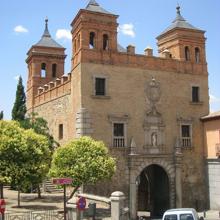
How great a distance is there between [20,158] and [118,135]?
798cm

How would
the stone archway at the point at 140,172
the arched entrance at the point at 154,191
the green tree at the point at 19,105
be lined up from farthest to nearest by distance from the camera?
the green tree at the point at 19,105
the arched entrance at the point at 154,191
the stone archway at the point at 140,172

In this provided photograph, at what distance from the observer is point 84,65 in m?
26.3

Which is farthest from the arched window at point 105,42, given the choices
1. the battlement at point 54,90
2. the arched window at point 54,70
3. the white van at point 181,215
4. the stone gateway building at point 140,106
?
the white van at point 181,215

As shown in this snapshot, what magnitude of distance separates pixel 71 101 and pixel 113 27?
20.3ft

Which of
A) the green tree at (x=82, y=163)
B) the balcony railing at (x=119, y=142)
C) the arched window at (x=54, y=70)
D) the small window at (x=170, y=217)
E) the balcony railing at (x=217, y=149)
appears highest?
the arched window at (x=54, y=70)

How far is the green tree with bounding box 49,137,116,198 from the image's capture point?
2161cm

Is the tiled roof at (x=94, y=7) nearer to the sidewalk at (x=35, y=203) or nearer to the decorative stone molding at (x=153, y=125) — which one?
the decorative stone molding at (x=153, y=125)

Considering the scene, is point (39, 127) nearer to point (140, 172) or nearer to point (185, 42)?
point (140, 172)

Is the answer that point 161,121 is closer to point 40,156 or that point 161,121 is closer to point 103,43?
point 103,43

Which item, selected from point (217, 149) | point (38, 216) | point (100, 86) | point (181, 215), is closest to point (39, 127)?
point (100, 86)

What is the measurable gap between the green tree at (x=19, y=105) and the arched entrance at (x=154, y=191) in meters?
13.7

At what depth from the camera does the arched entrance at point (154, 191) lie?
28.9 m

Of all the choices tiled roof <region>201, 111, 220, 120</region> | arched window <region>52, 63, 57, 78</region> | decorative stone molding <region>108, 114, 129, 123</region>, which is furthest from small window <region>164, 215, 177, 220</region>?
arched window <region>52, 63, 57, 78</region>

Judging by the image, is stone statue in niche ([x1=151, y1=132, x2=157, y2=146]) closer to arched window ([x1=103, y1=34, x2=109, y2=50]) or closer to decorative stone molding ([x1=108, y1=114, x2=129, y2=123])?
decorative stone molding ([x1=108, y1=114, x2=129, y2=123])
